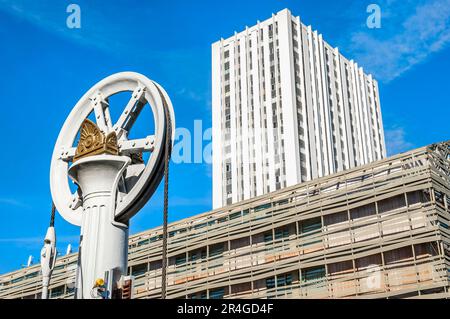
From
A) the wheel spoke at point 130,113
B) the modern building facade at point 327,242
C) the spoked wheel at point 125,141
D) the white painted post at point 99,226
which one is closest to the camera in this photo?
the white painted post at point 99,226

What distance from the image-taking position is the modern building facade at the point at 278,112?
342 ft

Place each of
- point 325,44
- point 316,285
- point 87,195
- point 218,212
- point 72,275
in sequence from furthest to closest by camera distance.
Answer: point 325,44 → point 72,275 → point 218,212 → point 316,285 → point 87,195

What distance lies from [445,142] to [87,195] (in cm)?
3313

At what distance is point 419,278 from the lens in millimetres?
47531

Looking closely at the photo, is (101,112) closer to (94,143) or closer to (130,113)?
(130,113)

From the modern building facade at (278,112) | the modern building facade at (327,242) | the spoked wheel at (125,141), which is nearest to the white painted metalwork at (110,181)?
the spoked wheel at (125,141)

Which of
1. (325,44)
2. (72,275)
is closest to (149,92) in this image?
(72,275)

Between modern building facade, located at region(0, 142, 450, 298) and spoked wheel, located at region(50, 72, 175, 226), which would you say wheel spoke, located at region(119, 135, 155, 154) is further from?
modern building facade, located at region(0, 142, 450, 298)

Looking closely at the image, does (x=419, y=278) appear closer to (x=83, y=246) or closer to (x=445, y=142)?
(x=445, y=142)

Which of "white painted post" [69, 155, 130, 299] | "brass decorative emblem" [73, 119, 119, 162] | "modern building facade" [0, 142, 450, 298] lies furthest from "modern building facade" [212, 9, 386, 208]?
"white painted post" [69, 155, 130, 299]

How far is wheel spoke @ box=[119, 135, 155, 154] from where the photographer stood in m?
30.7

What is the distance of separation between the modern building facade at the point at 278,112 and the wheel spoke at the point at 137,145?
69.7 m

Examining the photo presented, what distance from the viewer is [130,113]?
32250mm

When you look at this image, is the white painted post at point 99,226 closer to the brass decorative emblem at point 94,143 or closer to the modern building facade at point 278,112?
the brass decorative emblem at point 94,143
